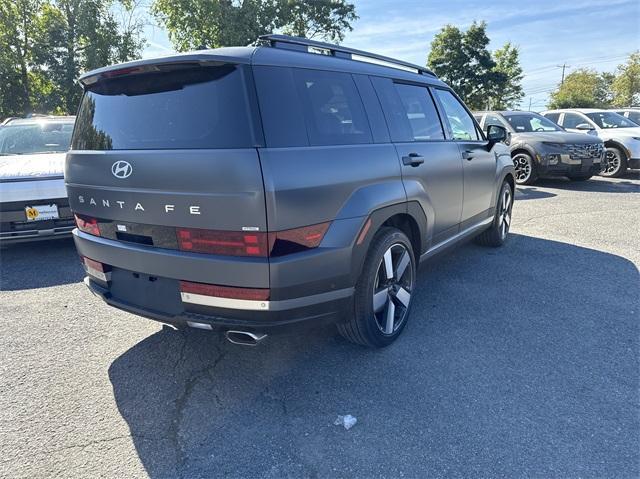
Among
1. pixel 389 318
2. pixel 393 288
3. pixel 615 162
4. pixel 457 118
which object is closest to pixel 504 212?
pixel 457 118

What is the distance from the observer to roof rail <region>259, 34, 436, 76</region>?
253cm

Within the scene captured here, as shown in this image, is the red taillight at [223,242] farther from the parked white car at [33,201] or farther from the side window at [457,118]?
the parked white car at [33,201]

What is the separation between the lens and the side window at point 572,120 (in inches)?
461

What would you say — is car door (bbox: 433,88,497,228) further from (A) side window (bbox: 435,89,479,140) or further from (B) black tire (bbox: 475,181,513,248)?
(B) black tire (bbox: 475,181,513,248)

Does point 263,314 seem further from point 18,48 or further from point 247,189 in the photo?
point 18,48

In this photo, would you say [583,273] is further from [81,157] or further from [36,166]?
[36,166]

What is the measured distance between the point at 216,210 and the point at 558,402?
220cm

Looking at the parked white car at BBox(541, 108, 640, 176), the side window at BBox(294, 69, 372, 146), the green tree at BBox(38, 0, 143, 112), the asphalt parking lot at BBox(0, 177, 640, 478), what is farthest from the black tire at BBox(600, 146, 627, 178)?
the green tree at BBox(38, 0, 143, 112)

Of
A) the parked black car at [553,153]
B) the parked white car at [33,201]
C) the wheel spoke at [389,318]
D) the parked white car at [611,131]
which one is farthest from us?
the parked white car at [611,131]

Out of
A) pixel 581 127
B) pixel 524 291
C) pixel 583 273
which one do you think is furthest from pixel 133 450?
pixel 581 127

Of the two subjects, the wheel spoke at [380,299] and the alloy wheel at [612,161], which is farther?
the alloy wheel at [612,161]

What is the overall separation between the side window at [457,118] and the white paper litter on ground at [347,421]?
2.73m

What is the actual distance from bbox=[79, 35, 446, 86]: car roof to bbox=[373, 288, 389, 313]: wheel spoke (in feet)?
4.89

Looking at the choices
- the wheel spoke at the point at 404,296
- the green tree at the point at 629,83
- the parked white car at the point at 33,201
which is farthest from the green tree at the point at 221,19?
the green tree at the point at 629,83
